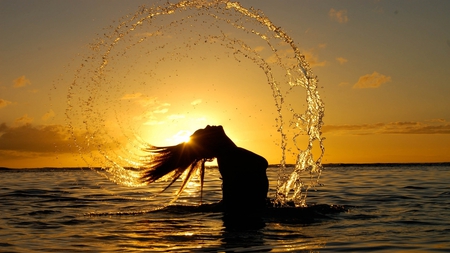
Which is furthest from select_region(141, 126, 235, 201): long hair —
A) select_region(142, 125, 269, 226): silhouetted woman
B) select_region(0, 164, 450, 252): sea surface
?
select_region(0, 164, 450, 252): sea surface

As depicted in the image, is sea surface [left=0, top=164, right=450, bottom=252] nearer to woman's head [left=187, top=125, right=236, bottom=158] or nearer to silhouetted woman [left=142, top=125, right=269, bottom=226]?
silhouetted woman [left=142, top=125, right=269, bottom=226]

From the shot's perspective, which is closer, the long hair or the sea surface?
the sea surface

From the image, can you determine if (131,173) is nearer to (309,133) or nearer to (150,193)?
(309,133)

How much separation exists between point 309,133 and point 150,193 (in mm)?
9465

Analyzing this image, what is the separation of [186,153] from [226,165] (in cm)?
110

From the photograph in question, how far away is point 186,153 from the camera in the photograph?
47.2ft

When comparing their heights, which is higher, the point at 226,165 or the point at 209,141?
the point at 209,141

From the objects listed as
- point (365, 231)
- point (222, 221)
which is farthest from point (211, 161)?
point (365, 231)

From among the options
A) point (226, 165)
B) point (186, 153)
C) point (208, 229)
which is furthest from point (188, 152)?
point (208, 229)

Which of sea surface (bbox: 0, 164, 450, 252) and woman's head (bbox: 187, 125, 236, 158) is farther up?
woman's head (bbox: 187, 125, 236, 158)

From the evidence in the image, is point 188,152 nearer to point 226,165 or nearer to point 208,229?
point 226,165

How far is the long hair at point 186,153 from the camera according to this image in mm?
14289

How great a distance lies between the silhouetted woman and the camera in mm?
14172

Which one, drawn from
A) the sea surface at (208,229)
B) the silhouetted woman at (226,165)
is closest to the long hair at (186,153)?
the silhouetted woman at (226,165)
